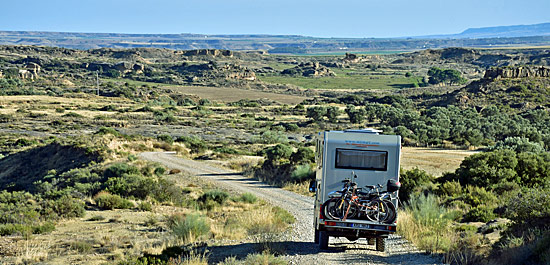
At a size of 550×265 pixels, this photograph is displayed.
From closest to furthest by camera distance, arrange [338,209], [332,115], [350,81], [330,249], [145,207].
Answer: [338,209] < [330,249] < [145,207] < [332,115] < [350,81]

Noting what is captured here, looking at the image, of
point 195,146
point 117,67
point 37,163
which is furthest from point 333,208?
point 117,67

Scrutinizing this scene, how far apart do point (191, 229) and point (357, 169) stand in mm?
4351

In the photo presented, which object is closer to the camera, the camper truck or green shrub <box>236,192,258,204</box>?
the camper truck

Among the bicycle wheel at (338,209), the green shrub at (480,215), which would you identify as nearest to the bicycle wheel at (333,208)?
the bicycle wheel at (338,209)

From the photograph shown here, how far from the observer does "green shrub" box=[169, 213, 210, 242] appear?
1291cm

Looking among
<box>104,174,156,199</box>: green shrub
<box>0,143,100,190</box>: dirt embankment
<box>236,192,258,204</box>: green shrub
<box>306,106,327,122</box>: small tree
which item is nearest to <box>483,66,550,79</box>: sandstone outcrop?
<box>306,106,327,122</box>: small tree

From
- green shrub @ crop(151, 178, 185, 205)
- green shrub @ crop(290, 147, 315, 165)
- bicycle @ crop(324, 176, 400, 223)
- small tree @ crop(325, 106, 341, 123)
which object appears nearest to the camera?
bicycle @ crop(324, 176, 400, 223)

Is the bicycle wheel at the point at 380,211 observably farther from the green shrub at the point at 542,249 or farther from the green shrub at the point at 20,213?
the green shrub at the point at 20,213

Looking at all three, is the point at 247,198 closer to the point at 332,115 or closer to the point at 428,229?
the point at 428,229

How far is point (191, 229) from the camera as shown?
13.1 meters

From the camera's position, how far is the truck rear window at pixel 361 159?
1110 centimetres

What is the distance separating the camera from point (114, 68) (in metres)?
145

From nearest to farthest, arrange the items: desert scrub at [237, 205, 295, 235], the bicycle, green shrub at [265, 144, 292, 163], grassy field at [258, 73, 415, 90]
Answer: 1. the bicycle
2. desert scrub at [237, 205, 295, 235]
3. green shrub at [265, 144, 292, 163]
4. grassy field at [258, 73, 415, 90]

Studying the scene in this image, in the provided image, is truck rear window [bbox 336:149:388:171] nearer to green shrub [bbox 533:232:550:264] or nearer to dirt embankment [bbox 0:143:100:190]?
green shrub [bbox 533:232:550:264]
